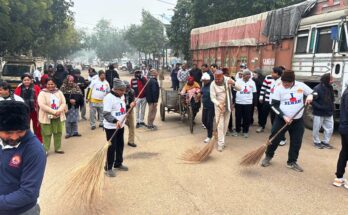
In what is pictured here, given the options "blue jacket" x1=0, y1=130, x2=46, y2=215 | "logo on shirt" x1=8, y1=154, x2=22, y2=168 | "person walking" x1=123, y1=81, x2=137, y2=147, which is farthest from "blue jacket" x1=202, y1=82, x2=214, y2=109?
"logo on shirt" x1=8, y1=154, x2=22, y2=168

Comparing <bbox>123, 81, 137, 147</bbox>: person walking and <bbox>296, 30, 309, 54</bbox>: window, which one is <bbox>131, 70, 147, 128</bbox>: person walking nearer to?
<bbox>123, 81, 137, 147</bbox>: person walking

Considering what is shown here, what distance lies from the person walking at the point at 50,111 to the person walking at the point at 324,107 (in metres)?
5.18

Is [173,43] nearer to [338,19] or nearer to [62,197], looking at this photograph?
[338,19]

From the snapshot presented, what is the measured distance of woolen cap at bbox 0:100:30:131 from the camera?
2.12 m

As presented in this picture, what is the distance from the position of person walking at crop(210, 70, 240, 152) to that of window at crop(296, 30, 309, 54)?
355 cm

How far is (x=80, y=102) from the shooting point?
322 inches

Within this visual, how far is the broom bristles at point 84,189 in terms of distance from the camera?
401 centimetres

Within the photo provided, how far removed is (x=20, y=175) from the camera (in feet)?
7.10

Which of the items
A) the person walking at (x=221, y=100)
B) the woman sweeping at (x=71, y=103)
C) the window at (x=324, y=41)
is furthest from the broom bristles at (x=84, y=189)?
the window at (x=324, y=41)

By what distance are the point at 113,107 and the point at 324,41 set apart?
6.12 metres

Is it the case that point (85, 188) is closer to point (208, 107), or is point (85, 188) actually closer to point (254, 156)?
point (254, 156)

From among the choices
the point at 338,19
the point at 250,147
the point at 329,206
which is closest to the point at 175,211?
the point at 329,206

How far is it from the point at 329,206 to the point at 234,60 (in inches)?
377

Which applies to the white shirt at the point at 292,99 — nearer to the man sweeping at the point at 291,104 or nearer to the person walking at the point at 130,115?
the man sweeping at the point at 291,104
